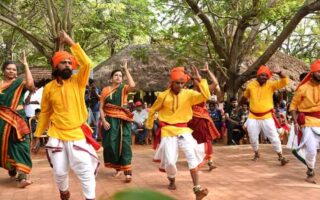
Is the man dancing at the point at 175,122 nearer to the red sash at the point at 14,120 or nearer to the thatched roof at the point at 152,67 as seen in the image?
the red sash at the point at 14,120

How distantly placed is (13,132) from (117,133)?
155cm

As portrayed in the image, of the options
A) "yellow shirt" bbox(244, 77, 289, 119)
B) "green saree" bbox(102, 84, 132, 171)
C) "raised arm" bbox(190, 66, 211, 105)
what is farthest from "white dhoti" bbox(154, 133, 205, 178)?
"yellow shirt" bbox(244, 77, 289, 119)

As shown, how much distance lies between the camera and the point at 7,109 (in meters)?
6.34

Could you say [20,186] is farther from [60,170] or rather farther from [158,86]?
[158,86]

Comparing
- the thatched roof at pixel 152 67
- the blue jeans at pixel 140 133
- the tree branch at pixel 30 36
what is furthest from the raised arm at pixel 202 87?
the thatched roof at pixel 152 67

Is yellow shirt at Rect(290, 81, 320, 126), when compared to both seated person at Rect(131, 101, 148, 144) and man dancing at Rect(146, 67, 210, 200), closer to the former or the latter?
man dancing at Rect(146, 67, 210, 200)

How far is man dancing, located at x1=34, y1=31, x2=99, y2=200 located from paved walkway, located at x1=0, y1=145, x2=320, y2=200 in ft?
2.78

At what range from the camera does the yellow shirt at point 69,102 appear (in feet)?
15.6

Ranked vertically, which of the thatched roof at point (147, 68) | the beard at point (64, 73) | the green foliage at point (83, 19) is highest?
the green foliage at point (83, 19)

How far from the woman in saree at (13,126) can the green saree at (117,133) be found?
1.24 metres

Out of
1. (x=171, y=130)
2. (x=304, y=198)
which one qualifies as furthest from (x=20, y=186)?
(x=304, y=198)

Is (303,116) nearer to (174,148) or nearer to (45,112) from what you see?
(174,148)

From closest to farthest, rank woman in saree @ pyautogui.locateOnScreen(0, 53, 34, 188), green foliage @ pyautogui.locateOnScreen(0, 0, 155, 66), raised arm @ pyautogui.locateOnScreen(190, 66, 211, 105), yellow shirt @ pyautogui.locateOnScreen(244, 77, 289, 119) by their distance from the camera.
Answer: raised arm @ pyautogui.locateOnScreen(190, 66, 211, 105) < woman in saree @ pyautogui.locateOnScreen(0, 53, 34, 188) < yellow shirt @ pyautogui.locateOnScreen(244, 77, 289, 119) < green foliage @ pyautogui.locateOnScreen(0, 0, 155, 66)

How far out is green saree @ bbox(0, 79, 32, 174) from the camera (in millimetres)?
6289
